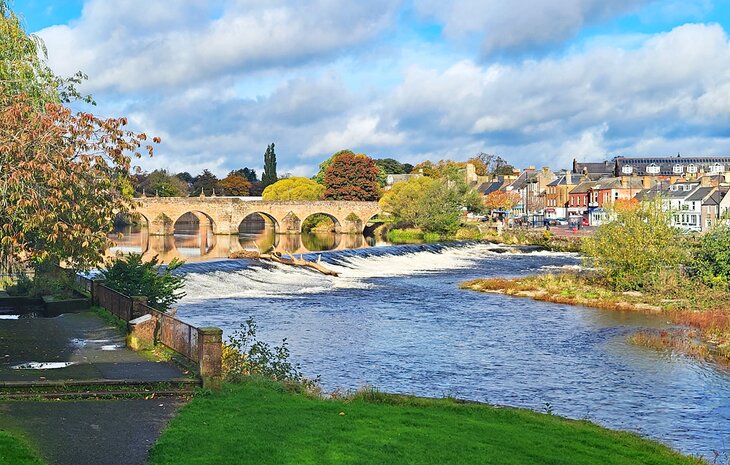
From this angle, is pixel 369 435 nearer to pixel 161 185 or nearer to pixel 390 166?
pixel 161 185

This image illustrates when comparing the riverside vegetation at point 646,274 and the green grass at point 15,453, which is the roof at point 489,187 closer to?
the riverside vegetation at point 646,274

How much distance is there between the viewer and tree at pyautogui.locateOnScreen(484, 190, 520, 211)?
12654 cm

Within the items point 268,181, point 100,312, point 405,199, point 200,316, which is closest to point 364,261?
point 200,316

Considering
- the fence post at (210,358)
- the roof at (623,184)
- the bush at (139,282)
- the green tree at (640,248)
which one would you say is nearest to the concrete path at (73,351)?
the fence post at (210,358)

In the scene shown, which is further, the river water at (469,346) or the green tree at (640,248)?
the green tree at (640,248)

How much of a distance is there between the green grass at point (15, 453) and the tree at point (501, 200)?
113m

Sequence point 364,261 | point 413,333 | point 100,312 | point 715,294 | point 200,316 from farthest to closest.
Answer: point 364,261
point 715,294
point 200,316
point 413,333
point 100,312

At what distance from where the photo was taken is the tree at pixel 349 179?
391 ft

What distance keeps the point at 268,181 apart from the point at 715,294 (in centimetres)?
11496

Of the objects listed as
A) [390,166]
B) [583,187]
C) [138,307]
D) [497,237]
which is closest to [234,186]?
[390,166]

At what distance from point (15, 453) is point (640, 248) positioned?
34.6 metres

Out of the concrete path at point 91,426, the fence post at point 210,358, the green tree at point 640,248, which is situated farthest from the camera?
the green tree at point 640,248

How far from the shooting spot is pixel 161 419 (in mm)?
13102

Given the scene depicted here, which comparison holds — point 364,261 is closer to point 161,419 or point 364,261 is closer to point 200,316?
point 200,316
